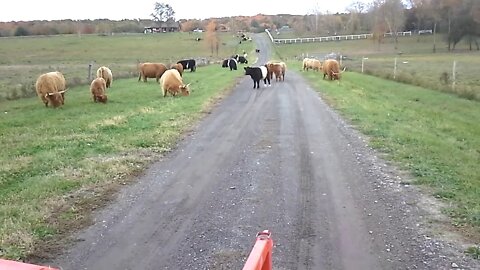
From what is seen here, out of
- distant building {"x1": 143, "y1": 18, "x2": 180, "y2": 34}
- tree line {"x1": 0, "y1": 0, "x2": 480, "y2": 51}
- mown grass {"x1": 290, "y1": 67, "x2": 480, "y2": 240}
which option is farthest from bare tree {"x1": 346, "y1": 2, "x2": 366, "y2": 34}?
mown grass {"x1": 290, "y1": 67, "x2": 480, "y2": 240}

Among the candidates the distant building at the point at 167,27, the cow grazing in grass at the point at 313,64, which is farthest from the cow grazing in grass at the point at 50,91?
the distant building at the point at 167,27

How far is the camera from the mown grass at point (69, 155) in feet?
21.1

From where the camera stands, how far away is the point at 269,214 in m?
6.77

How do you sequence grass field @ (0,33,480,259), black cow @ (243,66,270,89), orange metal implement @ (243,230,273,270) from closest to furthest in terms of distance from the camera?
orange metal implement @ (243,230,273,270) < grass field @ (0,33,480,259) < black cow @ (243,66,270,89)

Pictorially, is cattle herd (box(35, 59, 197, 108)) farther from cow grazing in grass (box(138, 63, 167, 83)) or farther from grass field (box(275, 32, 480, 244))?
cow grazing in grass (box(138, 63, 167, 83))

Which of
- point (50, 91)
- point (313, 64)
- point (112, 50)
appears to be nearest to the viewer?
point (50, 91)

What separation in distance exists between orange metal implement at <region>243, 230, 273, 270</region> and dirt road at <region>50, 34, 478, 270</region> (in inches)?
92.2

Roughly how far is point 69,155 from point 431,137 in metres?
8.54

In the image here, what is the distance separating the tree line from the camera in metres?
82.7

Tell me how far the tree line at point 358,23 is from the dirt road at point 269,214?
78.1m

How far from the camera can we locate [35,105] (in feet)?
64.6

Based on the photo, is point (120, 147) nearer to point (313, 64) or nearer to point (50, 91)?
point (50, 91)

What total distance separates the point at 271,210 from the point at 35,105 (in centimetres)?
1545

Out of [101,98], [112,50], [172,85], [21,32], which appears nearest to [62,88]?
[101,98]
